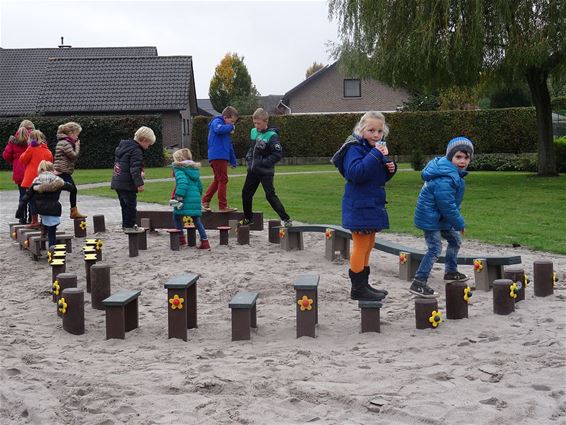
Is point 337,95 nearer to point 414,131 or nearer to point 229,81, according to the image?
point 414,131

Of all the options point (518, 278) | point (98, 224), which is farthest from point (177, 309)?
point (98, 224)

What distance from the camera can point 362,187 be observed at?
20.6 feet

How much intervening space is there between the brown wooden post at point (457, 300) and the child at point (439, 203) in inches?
22.9

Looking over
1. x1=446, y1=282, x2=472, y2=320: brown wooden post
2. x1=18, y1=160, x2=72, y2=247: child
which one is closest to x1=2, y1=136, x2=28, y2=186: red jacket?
x1=18, y1=160, x2=72, y2=247: child

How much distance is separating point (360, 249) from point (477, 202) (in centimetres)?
1043

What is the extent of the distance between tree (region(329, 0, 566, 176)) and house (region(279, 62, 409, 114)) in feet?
92.3

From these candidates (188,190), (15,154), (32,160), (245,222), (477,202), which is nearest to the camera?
(188,190)

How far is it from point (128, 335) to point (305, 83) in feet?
148

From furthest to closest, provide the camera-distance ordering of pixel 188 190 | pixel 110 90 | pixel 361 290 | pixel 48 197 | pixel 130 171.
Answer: pixel 110 90
pixel 130 171
pixel 188 190
pixel 48 197
pixel 361 290

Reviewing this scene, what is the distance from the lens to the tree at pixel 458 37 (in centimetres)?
1886

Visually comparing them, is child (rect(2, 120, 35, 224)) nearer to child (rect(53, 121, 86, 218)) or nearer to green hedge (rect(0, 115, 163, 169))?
child (rect(53, 121, 86, 218))

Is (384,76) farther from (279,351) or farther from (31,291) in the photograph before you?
(279,351)

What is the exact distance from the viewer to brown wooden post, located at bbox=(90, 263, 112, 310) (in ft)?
22.2

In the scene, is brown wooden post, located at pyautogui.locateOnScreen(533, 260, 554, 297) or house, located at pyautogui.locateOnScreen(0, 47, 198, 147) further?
house, located at pyautogui.locateOnScreen(0, 47, 198, 147)
